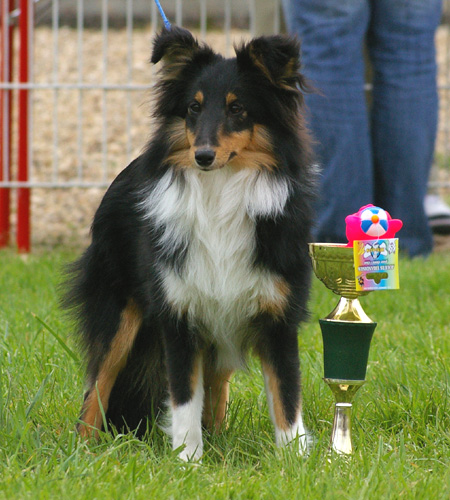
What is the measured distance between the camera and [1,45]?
7090 mm

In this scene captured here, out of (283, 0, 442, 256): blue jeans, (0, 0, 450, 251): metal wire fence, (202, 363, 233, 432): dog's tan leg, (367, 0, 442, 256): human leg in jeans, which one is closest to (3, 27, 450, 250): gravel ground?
(0, 0, 450, 251): metal wire fence

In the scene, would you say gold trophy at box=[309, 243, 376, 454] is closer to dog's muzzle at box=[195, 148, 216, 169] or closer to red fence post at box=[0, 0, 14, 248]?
dog's muzzle at box=[195, 148, 216, 169]

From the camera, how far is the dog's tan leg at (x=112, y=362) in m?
3.04

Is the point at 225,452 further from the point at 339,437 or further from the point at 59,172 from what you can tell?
the point at 59,172

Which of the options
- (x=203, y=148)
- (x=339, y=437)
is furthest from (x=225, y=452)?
(x=203, y=148)

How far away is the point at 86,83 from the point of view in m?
7.88

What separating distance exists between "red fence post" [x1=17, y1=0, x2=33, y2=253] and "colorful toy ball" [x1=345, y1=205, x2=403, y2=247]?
4369 mm

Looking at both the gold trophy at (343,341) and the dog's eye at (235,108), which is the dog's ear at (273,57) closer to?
the dog's eye at (235,108)

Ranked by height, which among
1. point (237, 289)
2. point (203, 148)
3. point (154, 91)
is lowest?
point (237, 289)

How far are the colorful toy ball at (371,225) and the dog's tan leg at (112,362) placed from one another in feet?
3.08

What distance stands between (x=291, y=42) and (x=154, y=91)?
0.56m

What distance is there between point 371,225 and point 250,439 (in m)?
0.89

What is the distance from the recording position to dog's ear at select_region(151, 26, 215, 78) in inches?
113

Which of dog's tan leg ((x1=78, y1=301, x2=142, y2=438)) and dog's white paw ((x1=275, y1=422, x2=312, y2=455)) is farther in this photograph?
dog's tan leg ((x1=78, y1=301, x2=142, y2=438))
